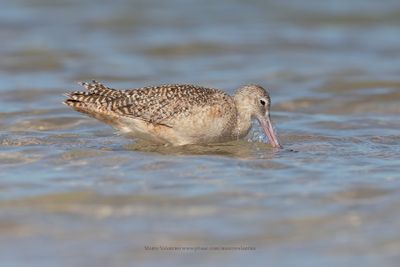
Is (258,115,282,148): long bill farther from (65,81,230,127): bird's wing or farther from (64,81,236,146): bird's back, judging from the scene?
(65,81,230,127): bird's wing

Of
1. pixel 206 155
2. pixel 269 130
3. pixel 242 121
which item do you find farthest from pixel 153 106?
pixel 269 130

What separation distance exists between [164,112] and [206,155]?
2.19ft

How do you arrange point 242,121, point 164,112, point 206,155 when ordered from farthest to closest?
point 242,121 → point 164,112 → point 206,155

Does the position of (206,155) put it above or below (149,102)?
below

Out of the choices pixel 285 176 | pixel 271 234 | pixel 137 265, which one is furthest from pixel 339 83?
pixel 137 265

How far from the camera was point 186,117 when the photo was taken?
8.79m

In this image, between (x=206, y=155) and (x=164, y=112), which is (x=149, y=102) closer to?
(x=164, y=112)

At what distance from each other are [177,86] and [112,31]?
734 centimetres

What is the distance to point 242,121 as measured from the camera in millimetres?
9227

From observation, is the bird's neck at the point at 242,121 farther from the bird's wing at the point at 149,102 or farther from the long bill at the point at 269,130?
the bird's wing at the point at 149,102

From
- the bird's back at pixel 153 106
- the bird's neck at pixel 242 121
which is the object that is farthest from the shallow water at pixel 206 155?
the bird's back at pixel 153 106

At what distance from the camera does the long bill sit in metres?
9.11

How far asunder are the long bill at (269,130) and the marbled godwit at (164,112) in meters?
0.03

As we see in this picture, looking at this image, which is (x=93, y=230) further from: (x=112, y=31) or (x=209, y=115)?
(x=112, y=31)
